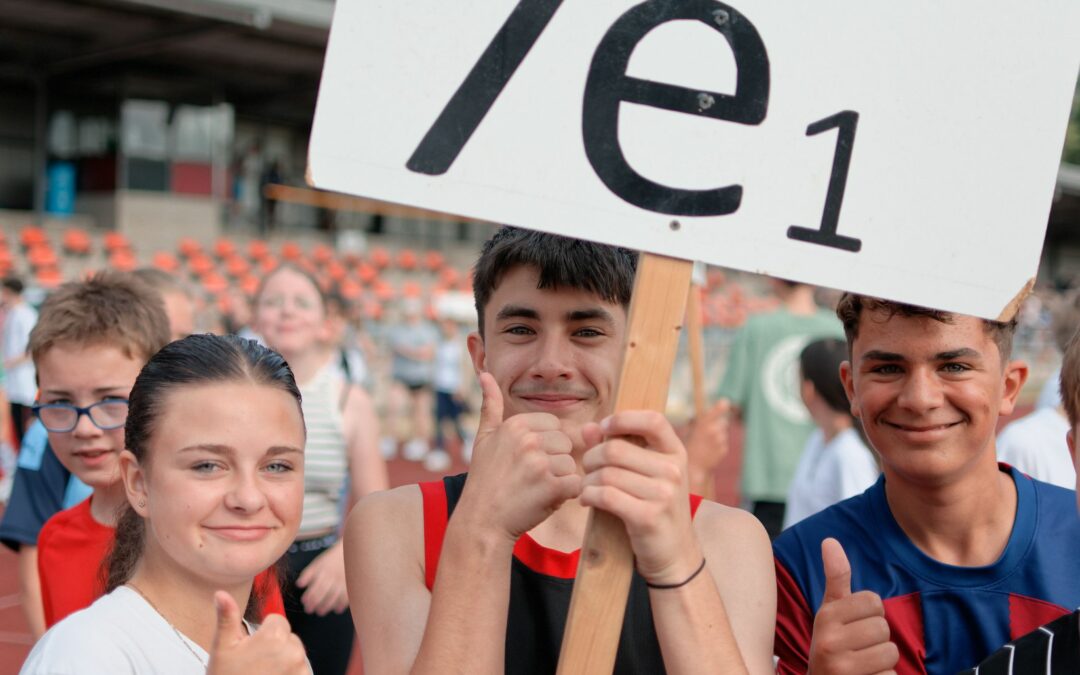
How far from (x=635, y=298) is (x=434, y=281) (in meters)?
20.3

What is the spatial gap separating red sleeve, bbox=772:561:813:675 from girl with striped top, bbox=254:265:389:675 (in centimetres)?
179

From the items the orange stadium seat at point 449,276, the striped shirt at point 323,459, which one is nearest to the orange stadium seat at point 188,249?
the orange stadium seat at point 449,276

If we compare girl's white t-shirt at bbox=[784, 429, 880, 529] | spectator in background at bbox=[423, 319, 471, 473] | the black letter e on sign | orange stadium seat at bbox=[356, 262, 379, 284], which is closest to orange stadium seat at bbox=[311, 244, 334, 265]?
orange stadium seat at bbox=[356, 262, 379, 284]

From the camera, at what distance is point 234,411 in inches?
66.0

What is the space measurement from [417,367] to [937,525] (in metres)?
11.6

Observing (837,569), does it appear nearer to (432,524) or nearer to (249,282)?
(432,524)

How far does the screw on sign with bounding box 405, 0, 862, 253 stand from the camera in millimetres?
1417

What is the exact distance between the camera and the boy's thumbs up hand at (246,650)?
1.34 meters

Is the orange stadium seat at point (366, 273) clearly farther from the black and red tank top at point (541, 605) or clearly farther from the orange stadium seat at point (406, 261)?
the black and red tank top at point (541, 605)

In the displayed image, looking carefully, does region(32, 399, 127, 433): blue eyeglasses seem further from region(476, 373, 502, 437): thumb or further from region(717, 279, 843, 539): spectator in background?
region(717, 279, 843, 539): spectator in background

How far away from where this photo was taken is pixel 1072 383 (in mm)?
1938

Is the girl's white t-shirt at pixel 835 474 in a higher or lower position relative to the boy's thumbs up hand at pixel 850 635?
lower

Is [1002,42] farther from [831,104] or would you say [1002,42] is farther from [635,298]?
[635,298]

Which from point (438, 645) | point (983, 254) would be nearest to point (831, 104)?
point (983, 254)
